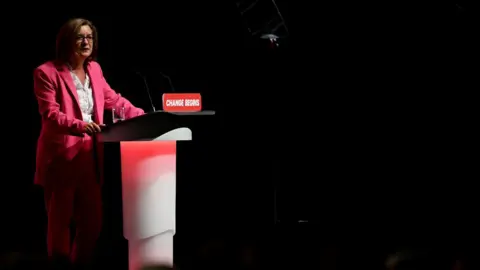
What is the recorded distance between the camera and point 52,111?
3.24 metres

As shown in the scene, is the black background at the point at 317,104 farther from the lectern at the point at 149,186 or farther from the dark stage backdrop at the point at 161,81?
the lectern at the point at 149,186

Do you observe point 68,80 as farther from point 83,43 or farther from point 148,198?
point 148,198

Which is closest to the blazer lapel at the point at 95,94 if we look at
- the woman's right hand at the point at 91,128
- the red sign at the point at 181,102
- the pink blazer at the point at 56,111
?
the pink blazer at the point at 56,111

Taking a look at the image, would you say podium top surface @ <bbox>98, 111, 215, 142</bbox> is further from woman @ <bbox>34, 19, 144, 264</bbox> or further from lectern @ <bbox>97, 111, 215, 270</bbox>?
woman @ <bbox>34, 19, 144, 264</bbox>

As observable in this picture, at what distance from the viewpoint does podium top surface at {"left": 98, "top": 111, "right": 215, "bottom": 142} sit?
2.96m

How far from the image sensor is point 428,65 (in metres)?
4.47

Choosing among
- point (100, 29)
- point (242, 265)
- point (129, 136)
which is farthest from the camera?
point (100, 29)

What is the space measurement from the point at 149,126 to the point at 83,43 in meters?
0.64

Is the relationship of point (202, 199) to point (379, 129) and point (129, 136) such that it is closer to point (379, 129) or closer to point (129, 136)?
point (379, 129)

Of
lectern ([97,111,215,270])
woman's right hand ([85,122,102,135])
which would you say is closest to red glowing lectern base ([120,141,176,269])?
lectern ([97,111,215,270])

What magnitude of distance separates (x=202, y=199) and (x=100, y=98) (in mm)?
1375

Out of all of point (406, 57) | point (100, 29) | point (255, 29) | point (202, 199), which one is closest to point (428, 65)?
point (406, 57)

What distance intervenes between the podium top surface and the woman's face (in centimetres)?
45

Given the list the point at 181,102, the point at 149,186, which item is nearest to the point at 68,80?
the point at 181,102
